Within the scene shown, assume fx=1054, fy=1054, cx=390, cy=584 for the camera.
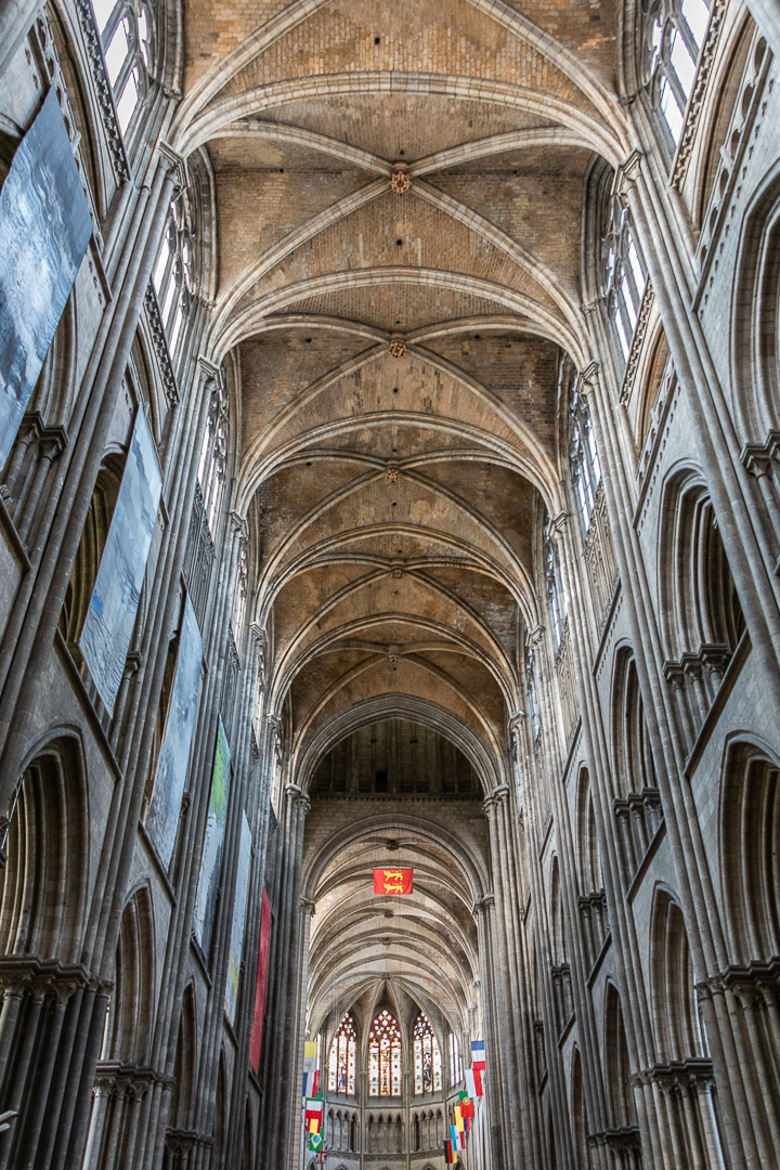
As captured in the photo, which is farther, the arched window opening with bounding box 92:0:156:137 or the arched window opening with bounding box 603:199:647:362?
the arched window opening with bounding box 603:199:647:362

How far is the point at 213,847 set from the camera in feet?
65.6

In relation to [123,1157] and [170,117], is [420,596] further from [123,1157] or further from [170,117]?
[123,1157]

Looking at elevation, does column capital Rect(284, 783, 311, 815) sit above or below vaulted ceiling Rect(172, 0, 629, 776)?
below

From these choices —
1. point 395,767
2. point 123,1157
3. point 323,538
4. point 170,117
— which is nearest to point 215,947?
point 123,1157

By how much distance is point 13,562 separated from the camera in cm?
980

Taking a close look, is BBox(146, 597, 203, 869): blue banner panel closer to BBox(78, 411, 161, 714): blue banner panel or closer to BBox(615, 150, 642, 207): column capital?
BBox(78, 411, 161, 714): blue banner panel

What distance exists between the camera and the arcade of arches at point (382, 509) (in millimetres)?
11148

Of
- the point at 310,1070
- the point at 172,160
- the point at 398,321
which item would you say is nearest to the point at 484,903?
the point at 310,1070

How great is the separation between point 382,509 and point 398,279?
8.83m

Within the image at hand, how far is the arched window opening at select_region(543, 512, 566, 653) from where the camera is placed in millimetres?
24500

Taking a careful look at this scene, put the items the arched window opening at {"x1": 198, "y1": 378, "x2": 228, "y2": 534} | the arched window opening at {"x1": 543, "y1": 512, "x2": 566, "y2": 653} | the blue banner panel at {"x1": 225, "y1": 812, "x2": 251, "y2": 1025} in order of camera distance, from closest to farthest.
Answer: the arched window opening at {"x1": 198, "y1": 378, "x2": 228, "y2": 534} → the blue banner panel at {"x1": 225, "y1": 812, "x2": 251, "y2": 1025} → the arched window opening at {"x1": 543, "y1": 512, "x2": 566, "y2": 653}

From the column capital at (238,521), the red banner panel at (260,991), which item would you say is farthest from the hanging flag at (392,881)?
the column capital at (238,521)

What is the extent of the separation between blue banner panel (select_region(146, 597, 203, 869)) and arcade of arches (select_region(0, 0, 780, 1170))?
0.10 metres

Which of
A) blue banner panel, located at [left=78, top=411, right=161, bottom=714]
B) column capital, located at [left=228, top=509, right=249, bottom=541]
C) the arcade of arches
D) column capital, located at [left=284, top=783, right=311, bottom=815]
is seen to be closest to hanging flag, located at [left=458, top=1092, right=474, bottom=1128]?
the arcade of arches
